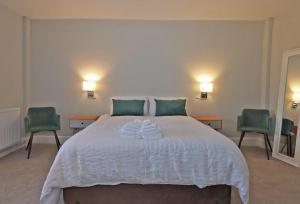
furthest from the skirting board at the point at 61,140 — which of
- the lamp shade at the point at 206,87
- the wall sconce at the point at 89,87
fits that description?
the lamp shade at the point at 206,87

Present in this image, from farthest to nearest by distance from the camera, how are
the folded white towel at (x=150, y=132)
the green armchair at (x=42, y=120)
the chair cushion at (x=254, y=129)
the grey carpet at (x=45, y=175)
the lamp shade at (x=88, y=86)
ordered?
the lamp shade at (x=88, y=86), the chair cushion at (x=254, y=129), the green armchair at (x=42, y=120), the grey carpet at (x=45, y=175), the folded white towel at (x=150, y=132)

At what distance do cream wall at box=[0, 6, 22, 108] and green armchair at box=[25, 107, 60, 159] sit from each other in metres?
0.45

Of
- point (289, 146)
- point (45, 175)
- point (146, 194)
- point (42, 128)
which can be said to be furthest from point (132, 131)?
point (289, 146)

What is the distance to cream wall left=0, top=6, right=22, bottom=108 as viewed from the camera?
13.0 ft

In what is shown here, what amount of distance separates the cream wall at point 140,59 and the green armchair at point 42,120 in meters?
0.42

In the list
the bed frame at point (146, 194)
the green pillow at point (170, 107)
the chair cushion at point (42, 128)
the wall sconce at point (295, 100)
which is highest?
the wall sconce at point (295, 100)

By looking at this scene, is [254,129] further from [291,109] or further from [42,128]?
[42,128]

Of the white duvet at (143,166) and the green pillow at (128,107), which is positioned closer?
the white duvet at (143,166)

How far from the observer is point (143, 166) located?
209cm

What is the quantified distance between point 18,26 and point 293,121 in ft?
16.3

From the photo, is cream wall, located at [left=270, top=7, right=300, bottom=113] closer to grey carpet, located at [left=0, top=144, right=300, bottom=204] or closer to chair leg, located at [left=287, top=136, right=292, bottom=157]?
chair leg, located at [left=287, top=136, right=292, bottom=157]

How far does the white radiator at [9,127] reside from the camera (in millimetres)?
3830

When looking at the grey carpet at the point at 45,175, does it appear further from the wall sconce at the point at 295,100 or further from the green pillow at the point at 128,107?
the green pillow at the point at 128,107

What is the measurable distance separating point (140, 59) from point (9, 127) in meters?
2.58
